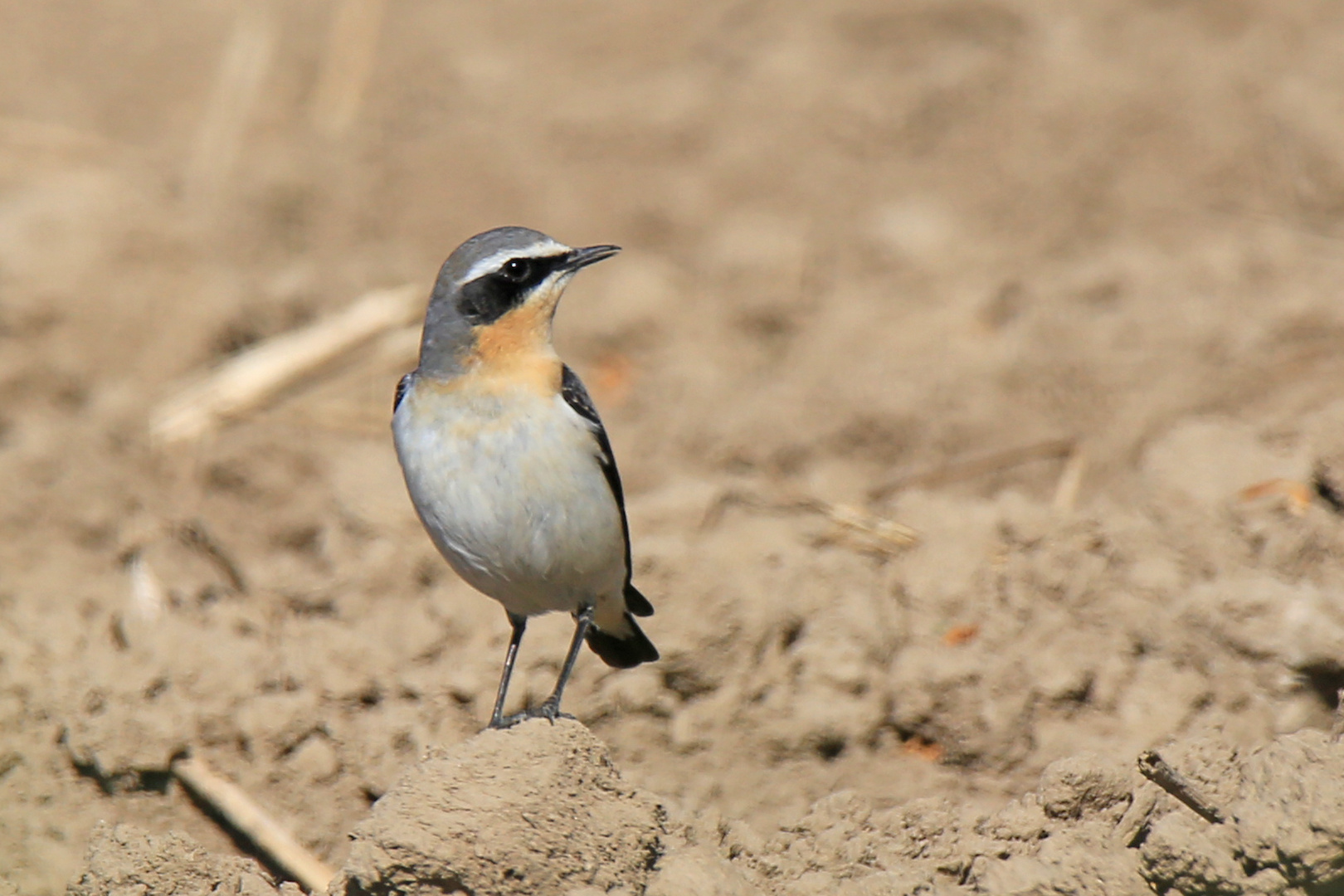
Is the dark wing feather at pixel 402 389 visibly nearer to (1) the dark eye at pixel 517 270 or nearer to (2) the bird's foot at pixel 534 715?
(1) the dark eye at pixel 517 270

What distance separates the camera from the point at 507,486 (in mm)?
5922

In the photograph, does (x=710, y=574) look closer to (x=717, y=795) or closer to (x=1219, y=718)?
(x=717, y=795)

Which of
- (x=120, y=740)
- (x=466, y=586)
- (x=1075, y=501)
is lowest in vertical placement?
(x=1075, y=501)

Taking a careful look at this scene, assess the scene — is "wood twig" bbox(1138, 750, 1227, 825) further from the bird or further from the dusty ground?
the bird

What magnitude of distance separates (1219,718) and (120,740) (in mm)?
4335

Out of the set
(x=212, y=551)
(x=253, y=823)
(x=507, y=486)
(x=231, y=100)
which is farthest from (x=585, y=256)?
(x=231, y=100)

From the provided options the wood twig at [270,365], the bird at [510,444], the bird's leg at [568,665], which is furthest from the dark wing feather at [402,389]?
the wood twig at [270,365]

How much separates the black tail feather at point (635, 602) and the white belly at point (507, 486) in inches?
16.3

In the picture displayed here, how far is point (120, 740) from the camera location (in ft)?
20.1

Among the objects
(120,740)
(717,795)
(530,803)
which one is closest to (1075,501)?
(717,795)

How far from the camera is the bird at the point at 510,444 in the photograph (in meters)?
5.94

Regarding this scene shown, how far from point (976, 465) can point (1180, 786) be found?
392 cm

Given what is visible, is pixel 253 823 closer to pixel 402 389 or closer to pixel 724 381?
pixel 402 389

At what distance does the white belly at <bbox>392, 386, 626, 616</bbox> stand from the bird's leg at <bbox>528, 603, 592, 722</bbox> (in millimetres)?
333
